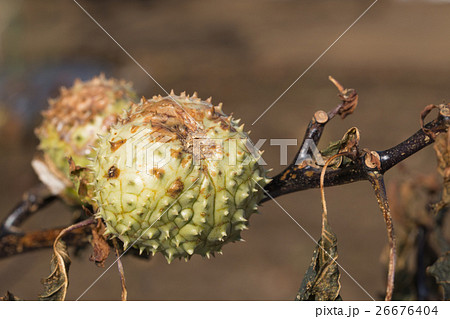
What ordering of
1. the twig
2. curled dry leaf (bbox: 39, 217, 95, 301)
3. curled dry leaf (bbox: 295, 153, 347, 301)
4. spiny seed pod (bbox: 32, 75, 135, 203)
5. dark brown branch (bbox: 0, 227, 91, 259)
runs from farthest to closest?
1. spiny seed pod (bbox: 32, 75, 135, 203)
2. dark brown branch (bbox: 0, 227, 91, 259)
3. curled dry leaf (bbox: 39, 217, 95, 301)
4. curled dry leaf (bbox: 295, 153, 347, 301)
5. the twig

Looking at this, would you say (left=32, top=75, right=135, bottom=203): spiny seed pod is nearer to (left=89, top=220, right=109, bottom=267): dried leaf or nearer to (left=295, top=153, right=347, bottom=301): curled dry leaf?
(left=89, top=220, right=109, bottom=267): dried leaf

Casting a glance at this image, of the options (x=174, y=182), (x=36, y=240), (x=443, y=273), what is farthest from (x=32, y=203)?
(x=443, y=273)

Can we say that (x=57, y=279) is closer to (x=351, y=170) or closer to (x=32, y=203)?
(x=32, y=203)

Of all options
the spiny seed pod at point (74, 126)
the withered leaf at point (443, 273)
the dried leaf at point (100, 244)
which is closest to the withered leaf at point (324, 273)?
the withered leaf at point (443, 273)

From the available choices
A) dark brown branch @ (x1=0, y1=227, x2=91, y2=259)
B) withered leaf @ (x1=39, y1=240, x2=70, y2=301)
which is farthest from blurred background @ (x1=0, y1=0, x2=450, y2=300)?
withered leaf @ (x1=39, y1=240, x2=70, y2=301)

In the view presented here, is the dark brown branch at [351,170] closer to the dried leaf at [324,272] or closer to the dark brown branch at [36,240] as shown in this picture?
A: the dried leaf at [324,272]
